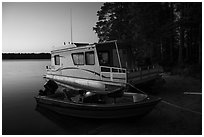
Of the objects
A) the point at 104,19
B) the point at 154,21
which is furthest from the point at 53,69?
the point at 104,19

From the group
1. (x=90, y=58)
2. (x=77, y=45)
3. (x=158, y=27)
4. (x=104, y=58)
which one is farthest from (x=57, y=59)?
(x=158, y=27)

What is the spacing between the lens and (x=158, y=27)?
18938mm

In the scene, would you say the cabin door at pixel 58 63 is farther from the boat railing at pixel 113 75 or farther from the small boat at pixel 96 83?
the boat railing at pixel 113 75

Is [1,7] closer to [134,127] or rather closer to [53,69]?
[134,127]

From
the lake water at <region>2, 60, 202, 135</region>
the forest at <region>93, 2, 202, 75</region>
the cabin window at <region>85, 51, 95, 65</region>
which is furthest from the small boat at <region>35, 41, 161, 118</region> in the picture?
the forest at <region>93, 2, 202, 75</region>

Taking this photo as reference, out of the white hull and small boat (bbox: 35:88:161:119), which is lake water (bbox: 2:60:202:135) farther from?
the white hull

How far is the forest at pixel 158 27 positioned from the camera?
15.7m

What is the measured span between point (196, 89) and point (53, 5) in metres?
9.89

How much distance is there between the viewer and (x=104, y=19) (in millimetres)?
25828

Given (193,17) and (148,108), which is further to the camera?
(193,17)

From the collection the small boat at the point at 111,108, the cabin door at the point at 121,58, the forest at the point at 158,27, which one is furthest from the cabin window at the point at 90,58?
the forest at the point at 158,27

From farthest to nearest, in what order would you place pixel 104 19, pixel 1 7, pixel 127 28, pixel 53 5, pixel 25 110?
pixel 104 19 < pixel 127 28 < pixel 25 110 < pixel 53 5 < pixel 1 7

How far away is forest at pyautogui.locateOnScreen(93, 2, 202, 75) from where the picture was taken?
51.7 feet

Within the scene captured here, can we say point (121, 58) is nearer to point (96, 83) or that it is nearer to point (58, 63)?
point (96, 83)
